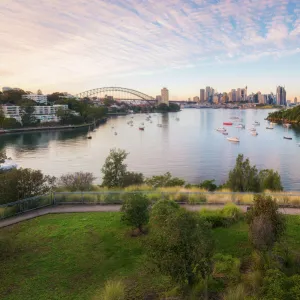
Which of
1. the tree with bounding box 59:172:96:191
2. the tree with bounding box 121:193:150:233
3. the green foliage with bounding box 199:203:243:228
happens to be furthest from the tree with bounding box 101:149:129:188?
the tree with bounding box 121:193:150:233

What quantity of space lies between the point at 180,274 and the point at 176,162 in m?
28.6

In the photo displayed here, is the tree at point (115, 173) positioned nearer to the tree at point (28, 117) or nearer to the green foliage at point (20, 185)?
the green foliage at point (20, 185)

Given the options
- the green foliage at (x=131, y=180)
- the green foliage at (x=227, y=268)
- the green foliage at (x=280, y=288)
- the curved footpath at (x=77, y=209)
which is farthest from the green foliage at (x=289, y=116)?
the green foliage at (x=280, y=288)

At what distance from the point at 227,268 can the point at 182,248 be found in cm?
219

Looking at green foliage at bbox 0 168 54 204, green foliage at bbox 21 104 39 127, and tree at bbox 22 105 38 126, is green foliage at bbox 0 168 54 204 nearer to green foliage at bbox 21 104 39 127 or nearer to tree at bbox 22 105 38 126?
green foliage at bbox 21 104 39 127

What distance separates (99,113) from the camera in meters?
96.0

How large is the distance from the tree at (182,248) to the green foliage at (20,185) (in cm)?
796

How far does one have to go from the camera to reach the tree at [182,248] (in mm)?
4797

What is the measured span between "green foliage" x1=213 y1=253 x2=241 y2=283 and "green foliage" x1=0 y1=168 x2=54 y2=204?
25.7 feet

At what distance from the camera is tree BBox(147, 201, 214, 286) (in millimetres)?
4797

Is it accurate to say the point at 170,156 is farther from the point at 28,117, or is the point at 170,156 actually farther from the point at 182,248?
the point at 28,117

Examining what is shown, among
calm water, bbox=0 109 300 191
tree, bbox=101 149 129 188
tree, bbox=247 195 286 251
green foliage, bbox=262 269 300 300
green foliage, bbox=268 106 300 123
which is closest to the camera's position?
green foliage, bbox=262 269 300 300

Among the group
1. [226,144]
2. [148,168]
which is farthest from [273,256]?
[226,144]

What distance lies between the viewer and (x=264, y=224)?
19.7 feet
